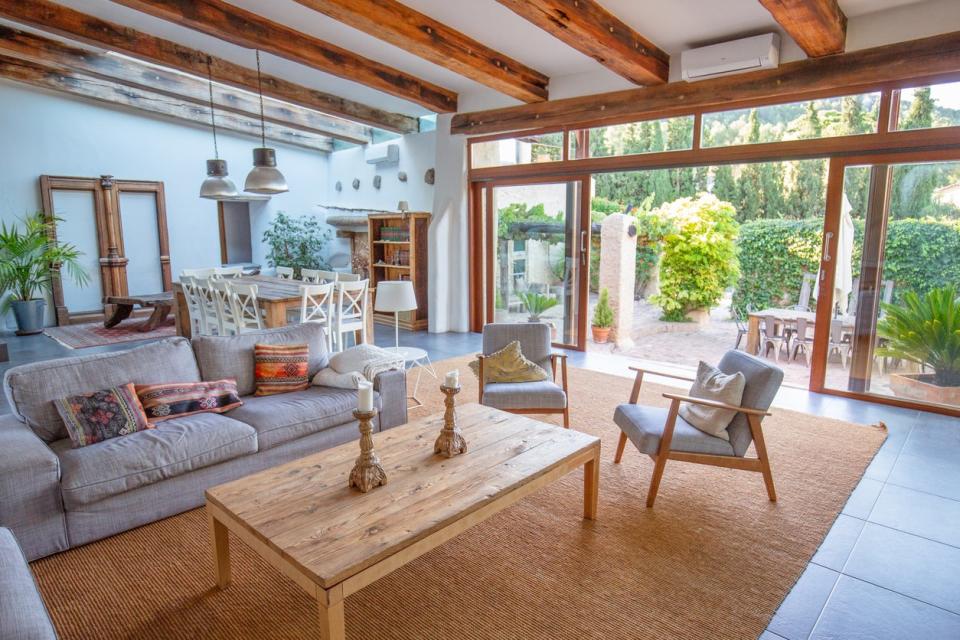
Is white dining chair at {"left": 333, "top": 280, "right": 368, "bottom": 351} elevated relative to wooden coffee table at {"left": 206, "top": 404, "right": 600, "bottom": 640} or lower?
elevated

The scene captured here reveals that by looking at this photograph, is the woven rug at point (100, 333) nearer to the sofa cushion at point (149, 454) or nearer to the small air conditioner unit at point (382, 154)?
the small air conditioner unit at point (382, 154)

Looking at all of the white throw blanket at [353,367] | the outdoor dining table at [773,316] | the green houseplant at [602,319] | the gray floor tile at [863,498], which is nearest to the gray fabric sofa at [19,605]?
the white throw blanket at [353,367]

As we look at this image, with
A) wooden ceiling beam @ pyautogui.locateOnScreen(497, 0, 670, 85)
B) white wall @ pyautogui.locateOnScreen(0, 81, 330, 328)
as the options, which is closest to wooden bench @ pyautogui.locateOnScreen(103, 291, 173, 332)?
white wall @ pyautogui.locateOnScreen(0, 81, 330, 328)

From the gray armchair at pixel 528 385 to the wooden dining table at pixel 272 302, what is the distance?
195 centimetres

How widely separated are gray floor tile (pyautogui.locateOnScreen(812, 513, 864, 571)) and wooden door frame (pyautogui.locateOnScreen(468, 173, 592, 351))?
12.4 feet

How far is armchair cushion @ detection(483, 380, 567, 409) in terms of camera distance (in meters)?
3.61

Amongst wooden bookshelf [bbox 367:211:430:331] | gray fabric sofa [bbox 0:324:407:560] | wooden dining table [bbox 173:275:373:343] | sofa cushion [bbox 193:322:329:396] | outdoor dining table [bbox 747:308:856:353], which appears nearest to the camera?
gray fabric sofa [bbox 0:324:407:560]

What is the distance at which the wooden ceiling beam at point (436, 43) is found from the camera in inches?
163

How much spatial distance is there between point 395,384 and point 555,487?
120 centimetres

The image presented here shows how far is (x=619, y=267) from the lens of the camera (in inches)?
262

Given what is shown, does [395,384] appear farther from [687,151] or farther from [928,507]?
[687,151]

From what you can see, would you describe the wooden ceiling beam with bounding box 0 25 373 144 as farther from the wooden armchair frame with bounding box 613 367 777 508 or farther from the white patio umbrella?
the wooden armchair frame with bounding box 613 367 777 508

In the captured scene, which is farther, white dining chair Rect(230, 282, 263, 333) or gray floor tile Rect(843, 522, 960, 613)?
white dining chair Rect(230, 282, 263, 333)

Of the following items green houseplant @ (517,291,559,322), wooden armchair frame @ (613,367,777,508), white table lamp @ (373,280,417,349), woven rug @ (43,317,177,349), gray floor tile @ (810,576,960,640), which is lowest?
gray floor tile @ (810,576,960,640)
